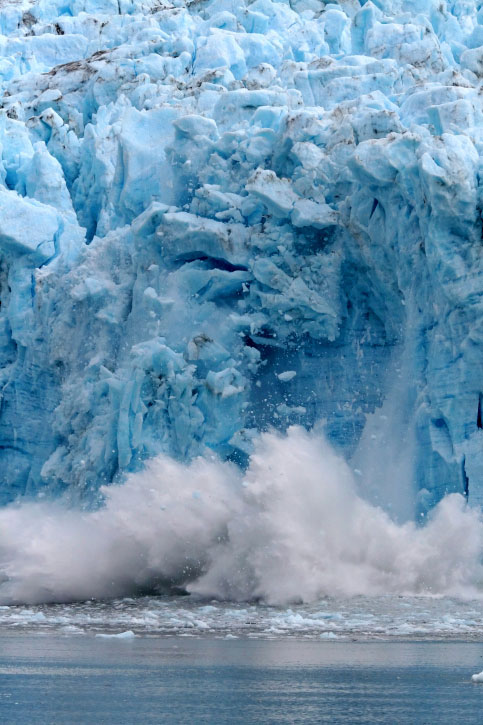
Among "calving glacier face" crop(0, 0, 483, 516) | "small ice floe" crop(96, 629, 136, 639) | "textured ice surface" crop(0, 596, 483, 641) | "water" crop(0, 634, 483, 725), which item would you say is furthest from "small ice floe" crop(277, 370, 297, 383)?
"water" crop(0, 634, 483, 725)

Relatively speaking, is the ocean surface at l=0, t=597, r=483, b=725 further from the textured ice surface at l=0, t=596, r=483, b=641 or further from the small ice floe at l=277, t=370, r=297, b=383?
the small ice floe at l=277, t=370, r=297, b=383

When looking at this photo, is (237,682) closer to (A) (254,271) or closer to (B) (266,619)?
(B) (266,619)

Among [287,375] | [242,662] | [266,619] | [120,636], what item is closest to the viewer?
[242,662]

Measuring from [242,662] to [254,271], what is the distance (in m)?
9.70

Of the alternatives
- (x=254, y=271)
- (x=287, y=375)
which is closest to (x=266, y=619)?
(x=287, y=375)

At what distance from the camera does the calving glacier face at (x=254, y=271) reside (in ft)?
62.0

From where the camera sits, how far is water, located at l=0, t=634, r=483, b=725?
8750 millimetres

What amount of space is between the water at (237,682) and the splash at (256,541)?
→ 4.43m

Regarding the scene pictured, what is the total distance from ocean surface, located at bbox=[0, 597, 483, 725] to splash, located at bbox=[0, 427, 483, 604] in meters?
0.77

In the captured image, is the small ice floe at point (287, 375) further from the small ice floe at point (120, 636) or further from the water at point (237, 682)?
the water at point (237, 682)

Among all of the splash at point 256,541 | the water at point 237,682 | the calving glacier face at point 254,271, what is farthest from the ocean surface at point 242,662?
the calving glacier face at point 254,271

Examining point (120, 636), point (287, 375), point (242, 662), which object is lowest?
point (120, 636)

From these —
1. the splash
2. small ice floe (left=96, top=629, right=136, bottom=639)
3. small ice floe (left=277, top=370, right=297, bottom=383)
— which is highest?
small ice floe (left=277, top=370, right=297, bottom=383)

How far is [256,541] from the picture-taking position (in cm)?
1831
